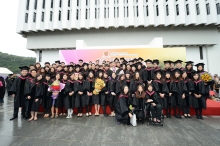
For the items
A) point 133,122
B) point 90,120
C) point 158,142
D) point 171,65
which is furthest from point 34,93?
point 171,65

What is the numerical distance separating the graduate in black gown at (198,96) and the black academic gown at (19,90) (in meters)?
6.54

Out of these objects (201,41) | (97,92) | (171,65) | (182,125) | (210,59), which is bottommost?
(182,125)

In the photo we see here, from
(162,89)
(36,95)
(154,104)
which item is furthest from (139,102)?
(36,95)

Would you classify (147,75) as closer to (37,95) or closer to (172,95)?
(172,95)

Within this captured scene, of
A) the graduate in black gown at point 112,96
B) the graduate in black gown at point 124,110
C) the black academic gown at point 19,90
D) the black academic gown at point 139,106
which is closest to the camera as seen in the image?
Result: the graduate in black gown at point 124,110

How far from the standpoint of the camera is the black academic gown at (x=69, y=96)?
14.9 ft

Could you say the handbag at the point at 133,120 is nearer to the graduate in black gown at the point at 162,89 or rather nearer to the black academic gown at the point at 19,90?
the graduate in black gown at the point at 162,89

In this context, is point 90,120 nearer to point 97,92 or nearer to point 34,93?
point 97,92

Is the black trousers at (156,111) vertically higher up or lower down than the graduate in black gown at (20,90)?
lower down

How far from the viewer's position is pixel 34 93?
432 centimetres

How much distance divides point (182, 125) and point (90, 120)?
3166mm

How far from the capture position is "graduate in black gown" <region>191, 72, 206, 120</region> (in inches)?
172

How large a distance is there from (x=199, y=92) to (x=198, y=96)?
176mm

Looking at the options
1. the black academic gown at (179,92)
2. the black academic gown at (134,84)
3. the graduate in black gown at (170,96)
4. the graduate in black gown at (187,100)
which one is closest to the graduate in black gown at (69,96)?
the black academic gown at (134,84)
